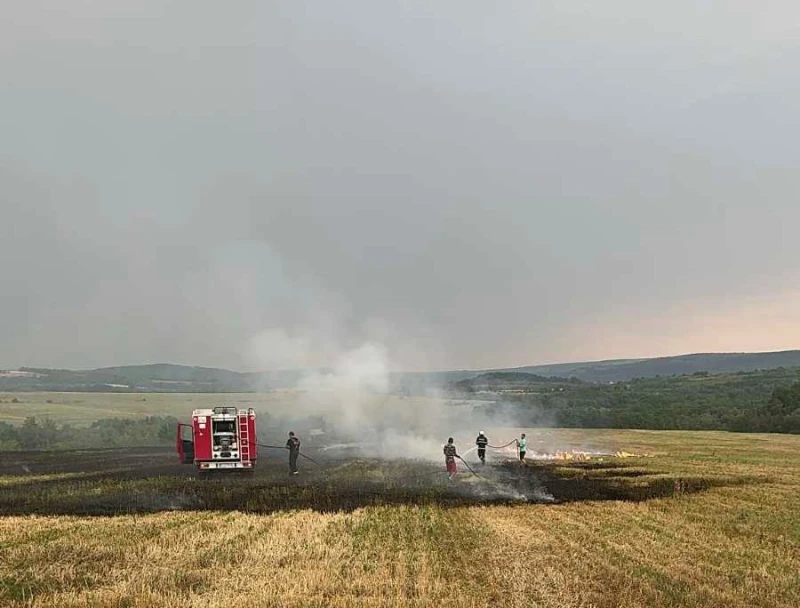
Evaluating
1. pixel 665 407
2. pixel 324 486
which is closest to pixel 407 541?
pixel 324 486

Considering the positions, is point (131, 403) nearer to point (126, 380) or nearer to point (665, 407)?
point (126, 380)

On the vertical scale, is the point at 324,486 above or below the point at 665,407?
above

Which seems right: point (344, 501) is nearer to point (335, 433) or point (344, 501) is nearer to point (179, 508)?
point (179, 508)

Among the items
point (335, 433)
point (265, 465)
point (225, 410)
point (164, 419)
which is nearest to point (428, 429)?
point (335, 433)

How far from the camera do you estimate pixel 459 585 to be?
13.6m

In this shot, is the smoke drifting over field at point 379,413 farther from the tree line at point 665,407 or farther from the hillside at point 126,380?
the hillside at point 126,380

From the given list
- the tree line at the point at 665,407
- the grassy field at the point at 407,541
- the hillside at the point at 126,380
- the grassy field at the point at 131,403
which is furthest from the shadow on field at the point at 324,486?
the hillside at the point at 126,380

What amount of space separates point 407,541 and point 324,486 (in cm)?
1396

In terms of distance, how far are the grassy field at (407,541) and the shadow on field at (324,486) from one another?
155 millimetres

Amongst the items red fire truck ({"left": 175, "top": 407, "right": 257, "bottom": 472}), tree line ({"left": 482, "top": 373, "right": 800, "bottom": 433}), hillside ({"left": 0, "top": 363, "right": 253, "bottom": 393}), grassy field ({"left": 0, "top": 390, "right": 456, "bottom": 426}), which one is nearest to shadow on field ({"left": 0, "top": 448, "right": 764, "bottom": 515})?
red fire truck ({"left": 175, "top": 407, "right": 257, "bottom": 472})

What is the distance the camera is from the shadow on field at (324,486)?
25.7m

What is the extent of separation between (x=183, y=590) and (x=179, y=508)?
11874 mm

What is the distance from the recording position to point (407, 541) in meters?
18.0

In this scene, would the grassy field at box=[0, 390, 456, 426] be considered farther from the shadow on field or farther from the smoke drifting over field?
the shadow on field
